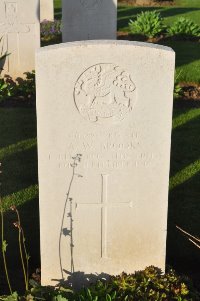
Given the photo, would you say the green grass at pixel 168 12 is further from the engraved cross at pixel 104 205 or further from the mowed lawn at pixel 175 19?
the engraved cross at pixel 104 205

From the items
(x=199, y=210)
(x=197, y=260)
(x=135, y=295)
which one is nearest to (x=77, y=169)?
(x=135, y=295)

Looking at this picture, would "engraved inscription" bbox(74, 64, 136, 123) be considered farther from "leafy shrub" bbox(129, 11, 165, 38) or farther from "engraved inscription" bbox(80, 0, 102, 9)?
"leafy shrub" bbox(129, 11, 165, 38)

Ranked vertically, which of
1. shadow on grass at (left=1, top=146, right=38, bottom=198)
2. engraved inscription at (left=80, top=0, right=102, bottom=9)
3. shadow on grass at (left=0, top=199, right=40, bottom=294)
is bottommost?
shadow on grass at (left=0, top=199, right=40, bottom=294)

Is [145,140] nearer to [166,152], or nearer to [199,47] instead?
[166,152]

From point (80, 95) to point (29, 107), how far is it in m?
4.72

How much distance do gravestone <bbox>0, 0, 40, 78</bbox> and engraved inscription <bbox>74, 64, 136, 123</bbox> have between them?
17.0 ft

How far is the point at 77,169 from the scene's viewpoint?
3.89 m

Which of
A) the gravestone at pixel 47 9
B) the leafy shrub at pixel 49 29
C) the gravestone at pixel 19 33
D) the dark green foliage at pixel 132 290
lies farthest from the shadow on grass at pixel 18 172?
the gravestone at pixel 47 9

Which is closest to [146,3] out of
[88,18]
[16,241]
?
[88,18]

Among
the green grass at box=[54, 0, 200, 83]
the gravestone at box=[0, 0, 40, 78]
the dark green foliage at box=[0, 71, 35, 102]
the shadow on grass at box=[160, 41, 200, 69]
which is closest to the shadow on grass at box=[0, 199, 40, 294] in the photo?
the dark green foliage at box=[0, 71, 35, 102]

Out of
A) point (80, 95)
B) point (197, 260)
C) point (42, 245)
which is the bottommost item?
point (197, 260)

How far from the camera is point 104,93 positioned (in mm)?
3760

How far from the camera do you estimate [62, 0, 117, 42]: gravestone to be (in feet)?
31.8

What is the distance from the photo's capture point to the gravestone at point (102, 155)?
12.0 feet
